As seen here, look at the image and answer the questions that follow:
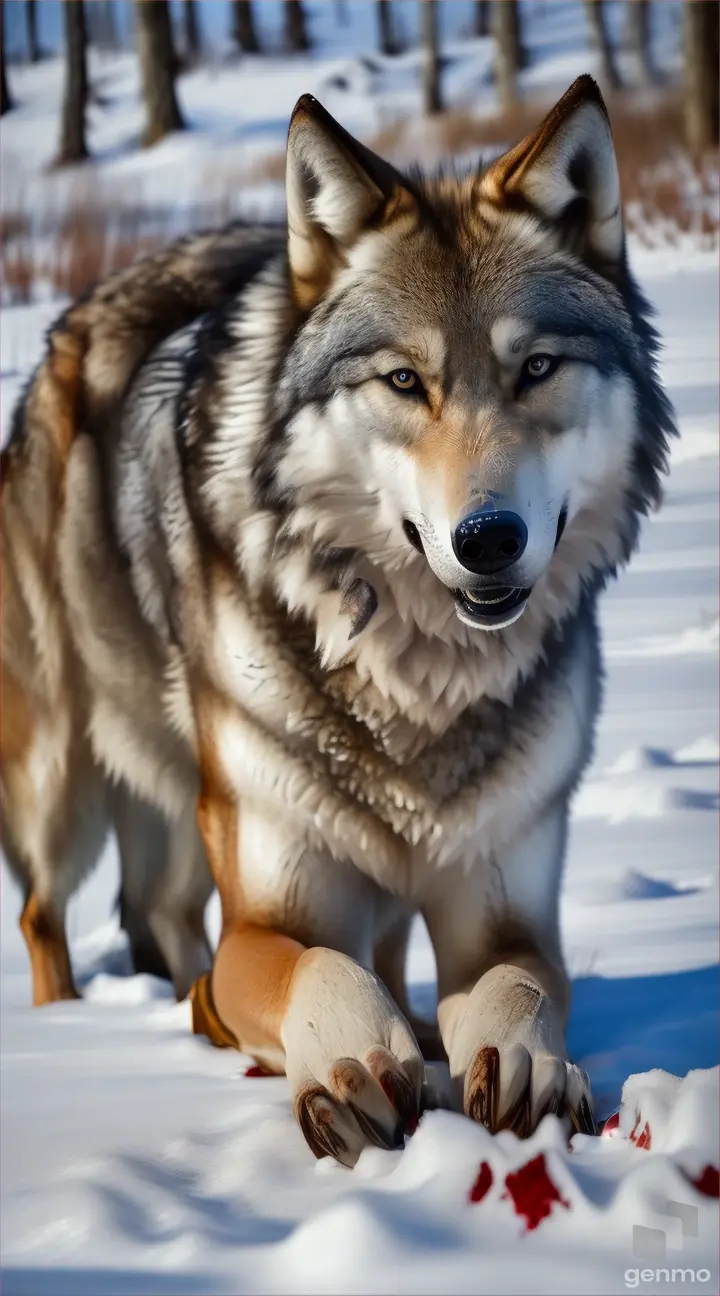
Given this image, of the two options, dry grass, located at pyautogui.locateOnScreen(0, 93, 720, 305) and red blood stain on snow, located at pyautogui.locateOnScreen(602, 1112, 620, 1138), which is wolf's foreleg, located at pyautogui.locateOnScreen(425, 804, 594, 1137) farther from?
dry grass, located at pyautogui.locateOnScreen(0, 93, 720, 305)

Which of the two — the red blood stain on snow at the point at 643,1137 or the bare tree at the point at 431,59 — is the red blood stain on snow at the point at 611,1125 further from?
the bare tree at the point at 431,59

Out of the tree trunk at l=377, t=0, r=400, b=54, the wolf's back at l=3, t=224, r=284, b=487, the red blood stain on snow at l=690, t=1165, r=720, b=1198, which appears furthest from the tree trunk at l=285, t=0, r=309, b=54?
the red blood stain on snow at l=690, t=1165, r=720, b=1198

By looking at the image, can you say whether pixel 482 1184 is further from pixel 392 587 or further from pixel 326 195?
pixel 326 195

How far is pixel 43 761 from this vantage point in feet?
11.1

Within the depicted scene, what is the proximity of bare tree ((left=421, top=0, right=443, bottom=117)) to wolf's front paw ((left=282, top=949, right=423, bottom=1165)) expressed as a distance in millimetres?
2331

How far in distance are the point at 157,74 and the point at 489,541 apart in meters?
2.19

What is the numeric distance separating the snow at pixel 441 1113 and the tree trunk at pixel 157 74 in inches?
1.8

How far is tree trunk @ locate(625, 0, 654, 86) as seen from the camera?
353 cm

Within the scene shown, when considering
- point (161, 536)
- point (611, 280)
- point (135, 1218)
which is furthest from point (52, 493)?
point (135, 1218)

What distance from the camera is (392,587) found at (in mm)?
2588

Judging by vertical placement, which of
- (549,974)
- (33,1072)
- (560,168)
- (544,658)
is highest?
(560,168)

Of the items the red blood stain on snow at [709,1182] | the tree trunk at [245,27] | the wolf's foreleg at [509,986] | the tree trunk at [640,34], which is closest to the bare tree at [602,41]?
the tree trunk at [640,34]

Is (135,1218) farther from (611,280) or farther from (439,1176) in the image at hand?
(611,280)

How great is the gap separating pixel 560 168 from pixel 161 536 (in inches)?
45.3
